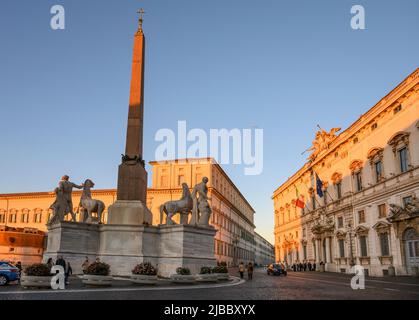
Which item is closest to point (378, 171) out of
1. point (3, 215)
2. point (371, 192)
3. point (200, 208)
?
point (371, 192)

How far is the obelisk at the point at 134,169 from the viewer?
68.9 ft

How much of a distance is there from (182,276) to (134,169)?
262 inches

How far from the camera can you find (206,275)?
18953 millimetres

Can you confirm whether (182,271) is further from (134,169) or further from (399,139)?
(399,139)

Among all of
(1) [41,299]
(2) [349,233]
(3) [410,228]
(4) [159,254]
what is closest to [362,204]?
(2) [349,233]

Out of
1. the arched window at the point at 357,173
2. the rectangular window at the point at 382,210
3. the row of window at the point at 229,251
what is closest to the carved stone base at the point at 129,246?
the rectangular window at the point at 382,210

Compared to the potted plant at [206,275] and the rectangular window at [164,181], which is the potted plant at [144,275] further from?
the rectangular window at [164,181]

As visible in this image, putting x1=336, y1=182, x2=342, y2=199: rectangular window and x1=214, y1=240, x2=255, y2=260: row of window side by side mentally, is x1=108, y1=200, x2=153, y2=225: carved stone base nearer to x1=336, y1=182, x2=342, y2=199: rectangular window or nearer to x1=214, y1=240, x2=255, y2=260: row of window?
x1=336, y1=182, x2=342, y2=199: rectangular window

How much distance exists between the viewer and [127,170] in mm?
21828

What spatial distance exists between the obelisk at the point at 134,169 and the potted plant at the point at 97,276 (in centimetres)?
517

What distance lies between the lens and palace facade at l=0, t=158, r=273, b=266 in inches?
2773

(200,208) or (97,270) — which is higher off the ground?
(200,208)
